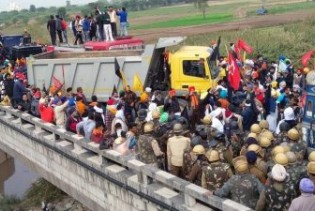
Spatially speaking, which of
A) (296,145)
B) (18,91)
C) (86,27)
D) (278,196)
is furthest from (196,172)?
(86,27)

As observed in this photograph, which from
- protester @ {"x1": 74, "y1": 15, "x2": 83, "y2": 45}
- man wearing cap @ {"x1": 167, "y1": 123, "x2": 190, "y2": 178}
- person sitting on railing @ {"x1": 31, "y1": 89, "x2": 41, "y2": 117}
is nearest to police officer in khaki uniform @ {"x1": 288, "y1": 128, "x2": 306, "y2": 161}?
man wearing cap @ {"x1": 167, "y1": 123, "x2": 190, "y2": 178}

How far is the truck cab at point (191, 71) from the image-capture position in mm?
13625

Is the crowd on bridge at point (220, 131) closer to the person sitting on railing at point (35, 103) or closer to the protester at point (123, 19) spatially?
the person sitting on railing at point (35, 103)

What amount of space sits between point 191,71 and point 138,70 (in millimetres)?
1468

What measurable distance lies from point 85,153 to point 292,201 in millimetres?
6141

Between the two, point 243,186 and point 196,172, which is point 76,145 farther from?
point 243,186

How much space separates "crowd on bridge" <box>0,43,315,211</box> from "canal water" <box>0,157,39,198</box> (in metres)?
3.63

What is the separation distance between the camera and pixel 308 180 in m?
5.81

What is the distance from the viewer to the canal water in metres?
18.5

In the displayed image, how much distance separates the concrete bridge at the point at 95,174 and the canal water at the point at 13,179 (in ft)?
8.92

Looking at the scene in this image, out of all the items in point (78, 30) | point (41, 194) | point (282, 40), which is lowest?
point (41, 194)

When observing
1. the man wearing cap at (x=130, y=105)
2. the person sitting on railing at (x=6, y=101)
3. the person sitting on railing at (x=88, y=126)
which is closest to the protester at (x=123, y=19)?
the person sitting on railing at (x=6, y=101)

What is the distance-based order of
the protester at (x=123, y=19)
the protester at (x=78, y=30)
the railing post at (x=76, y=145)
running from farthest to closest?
the protester at (x=78, y=30) < the protester at (x=123, y=19) < the railing post at (x=76, y=145)

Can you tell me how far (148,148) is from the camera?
8.84 m
